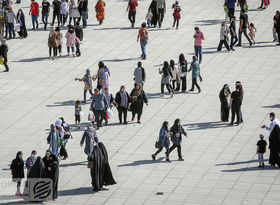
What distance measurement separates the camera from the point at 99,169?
22875 mm

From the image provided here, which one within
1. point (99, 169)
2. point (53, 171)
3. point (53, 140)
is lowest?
point (99, 169)

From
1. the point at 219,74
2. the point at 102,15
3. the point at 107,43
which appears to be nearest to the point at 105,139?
the point at 219,74

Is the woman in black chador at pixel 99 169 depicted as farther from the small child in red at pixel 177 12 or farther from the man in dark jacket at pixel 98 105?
the small child in red at pixel 177 12

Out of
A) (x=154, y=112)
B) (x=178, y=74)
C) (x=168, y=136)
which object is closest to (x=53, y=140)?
(x=168, y=136)

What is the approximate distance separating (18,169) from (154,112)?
8.00 m

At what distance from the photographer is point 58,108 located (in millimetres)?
30156

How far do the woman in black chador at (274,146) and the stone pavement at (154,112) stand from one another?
377 mm

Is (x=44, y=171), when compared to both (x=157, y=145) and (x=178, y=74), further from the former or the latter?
(x=178, y=74)

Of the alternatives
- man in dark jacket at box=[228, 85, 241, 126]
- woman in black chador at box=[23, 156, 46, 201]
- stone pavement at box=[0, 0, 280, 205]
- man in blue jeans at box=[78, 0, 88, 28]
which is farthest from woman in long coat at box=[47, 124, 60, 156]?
man in blue jeans at box=[78, 0, 88, 28]

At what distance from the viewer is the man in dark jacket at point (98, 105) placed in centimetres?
2786

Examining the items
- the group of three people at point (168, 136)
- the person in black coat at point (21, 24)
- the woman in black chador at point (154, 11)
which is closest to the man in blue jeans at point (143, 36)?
the woman in black chador at point (154, 11)

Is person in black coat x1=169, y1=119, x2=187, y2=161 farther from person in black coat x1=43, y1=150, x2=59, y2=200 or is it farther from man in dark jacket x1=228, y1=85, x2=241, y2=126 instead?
person in black coat x1=43, y1=150, x2=59, y2=200

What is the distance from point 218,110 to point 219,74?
4474 mm

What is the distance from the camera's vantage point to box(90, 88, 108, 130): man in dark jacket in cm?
2786
